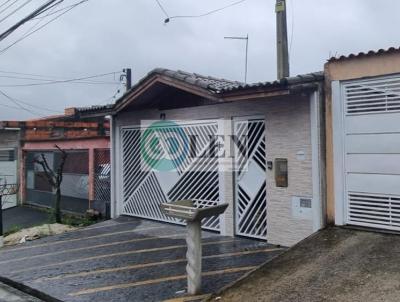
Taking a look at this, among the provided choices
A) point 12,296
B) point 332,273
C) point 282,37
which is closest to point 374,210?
point 332,273

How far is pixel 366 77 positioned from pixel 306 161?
1710 mm

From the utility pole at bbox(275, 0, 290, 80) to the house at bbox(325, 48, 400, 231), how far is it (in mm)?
5274

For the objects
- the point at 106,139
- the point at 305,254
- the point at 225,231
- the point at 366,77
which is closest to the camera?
the point at 305,254

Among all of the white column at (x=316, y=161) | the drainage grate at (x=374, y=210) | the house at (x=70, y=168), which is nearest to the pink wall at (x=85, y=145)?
the house at (x=70, y=168)

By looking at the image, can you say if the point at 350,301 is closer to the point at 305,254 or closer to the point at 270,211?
the point at 305,254

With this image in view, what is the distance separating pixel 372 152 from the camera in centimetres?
678

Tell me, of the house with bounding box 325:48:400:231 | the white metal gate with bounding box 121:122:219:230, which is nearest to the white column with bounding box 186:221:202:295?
the house with bounding box 325:48:400:231

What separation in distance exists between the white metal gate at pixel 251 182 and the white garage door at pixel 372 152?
5.86ft

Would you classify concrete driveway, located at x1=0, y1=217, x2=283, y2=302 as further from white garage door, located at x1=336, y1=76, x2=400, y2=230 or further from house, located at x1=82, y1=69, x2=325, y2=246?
white garage door, located at x1=336, y1=76, x2=400, y2=230

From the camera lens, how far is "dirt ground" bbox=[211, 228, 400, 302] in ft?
16.2

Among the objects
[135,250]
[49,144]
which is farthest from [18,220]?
[135,250]

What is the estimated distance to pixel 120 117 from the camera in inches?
458

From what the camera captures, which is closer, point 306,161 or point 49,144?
point 306,161

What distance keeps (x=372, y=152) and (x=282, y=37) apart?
6.68 metres
